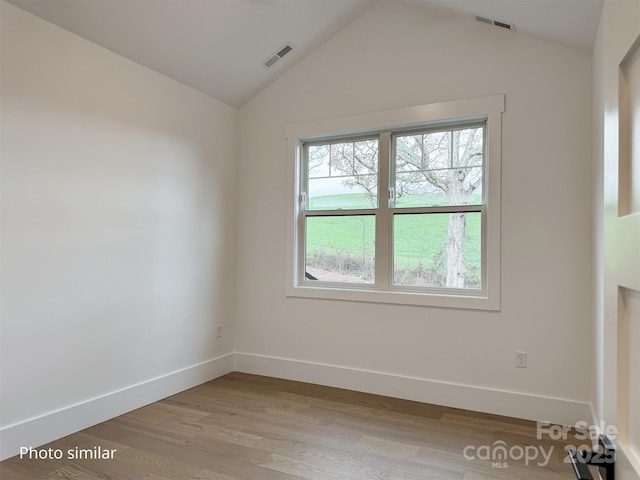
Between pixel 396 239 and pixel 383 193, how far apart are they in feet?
1.33

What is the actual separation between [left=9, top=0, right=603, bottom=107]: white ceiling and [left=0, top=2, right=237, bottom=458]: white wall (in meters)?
0.13

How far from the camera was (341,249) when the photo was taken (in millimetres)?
3695

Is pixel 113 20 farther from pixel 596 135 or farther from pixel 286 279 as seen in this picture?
pixel 596 135

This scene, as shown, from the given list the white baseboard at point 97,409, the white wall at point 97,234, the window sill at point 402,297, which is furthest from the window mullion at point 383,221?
the white baseboard at point 97,409

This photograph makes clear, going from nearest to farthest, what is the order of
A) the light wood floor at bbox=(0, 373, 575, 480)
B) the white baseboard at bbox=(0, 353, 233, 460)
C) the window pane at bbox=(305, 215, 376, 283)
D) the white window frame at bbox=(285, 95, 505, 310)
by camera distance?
the light wood floor at bbox=(0, 373, 575, 480) → the white baseboard at bbox=(0, 353, 233, 460) → the white window frame at bbox=(285, 95, 505, 310) → the window pane at bbox=(305, 215, 376, 283)

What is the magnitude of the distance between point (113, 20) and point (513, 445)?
3.65m

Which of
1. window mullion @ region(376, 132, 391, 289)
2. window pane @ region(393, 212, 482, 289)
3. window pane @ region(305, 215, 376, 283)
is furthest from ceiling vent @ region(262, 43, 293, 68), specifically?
window pane @ region(393, 212, 482, 289)

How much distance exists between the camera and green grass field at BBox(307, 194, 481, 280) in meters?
3.17

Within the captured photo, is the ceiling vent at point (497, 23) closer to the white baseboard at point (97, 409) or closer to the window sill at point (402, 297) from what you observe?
the window sill at point (402, 297)

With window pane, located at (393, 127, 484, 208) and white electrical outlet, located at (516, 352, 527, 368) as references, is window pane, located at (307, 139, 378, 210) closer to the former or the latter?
window pane, located at (393, 127, 484, 208)

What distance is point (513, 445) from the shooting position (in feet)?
8.05

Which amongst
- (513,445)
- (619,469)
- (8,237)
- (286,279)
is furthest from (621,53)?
(286,279)

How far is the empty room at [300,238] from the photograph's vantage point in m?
2.35

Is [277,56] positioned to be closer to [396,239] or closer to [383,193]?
[383,193]
